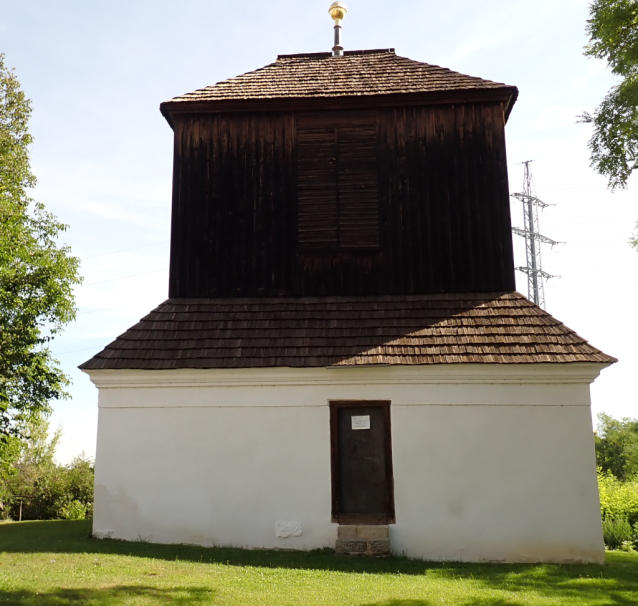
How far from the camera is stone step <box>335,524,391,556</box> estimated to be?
337 inches

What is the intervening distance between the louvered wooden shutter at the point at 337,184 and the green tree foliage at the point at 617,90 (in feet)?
13.0

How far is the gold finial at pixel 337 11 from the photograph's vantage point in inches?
557

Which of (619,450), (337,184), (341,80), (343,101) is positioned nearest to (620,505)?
(337,184)

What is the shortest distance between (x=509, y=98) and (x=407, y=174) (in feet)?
8.32

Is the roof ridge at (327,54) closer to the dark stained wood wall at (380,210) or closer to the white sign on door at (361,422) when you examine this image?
the dark stained wood wall at (380,210)

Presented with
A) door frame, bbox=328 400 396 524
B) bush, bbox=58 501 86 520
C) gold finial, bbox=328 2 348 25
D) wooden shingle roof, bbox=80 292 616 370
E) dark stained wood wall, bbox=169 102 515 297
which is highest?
gold finial, bbox=328 2 348 25

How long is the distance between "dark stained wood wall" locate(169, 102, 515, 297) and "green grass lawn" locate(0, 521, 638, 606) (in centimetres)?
474

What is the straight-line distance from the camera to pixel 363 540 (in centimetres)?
866

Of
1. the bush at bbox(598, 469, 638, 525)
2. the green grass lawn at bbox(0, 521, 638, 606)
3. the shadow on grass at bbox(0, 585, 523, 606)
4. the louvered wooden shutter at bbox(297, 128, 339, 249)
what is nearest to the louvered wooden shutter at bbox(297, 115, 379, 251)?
the louvered wooden shutter at bbox(297, 128, 339, 249)

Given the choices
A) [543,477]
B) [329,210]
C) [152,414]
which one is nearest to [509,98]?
[329,210]

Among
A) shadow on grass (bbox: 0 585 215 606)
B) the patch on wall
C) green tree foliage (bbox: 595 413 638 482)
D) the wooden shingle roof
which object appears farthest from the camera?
green tree foliage (bbox: 595 413 638 482)

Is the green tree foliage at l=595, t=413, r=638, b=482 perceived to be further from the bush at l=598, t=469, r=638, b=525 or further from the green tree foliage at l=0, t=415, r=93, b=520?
the green tree foliage at l=0, t=415, r=93, b=520

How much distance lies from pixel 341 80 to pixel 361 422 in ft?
23.3

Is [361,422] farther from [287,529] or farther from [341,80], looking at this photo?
[341,80]
